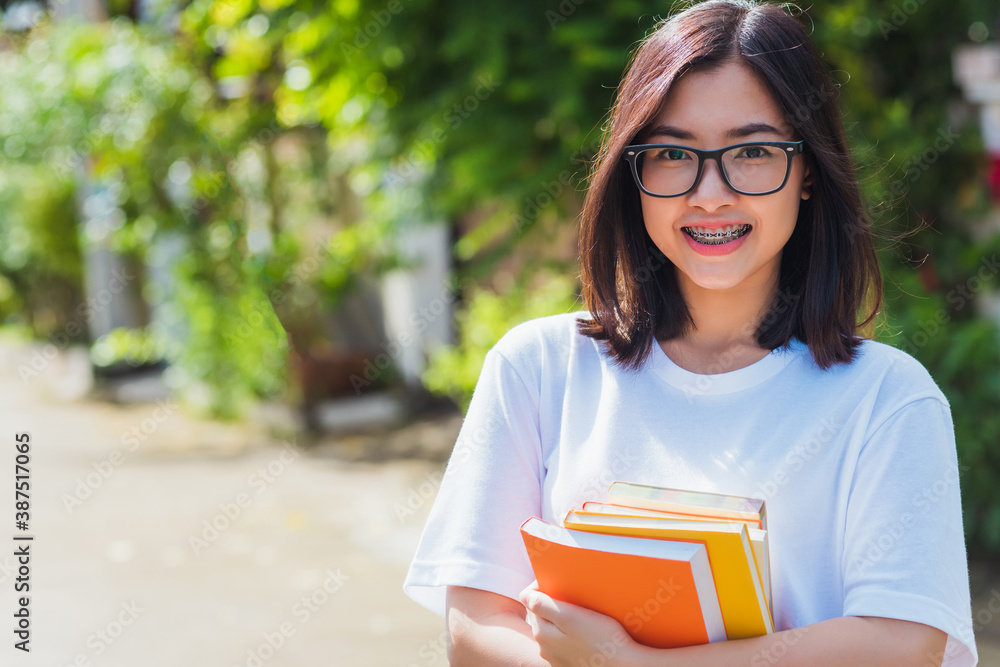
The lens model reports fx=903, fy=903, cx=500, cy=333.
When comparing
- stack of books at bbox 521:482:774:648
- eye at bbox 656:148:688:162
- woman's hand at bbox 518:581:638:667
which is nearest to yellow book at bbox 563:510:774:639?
stack of books at bbox 521:482:774:648

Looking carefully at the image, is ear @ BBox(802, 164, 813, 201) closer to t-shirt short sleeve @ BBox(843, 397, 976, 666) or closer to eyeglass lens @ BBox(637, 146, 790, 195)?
eyeglass lens @ BBox(637, 146, 790, 195)

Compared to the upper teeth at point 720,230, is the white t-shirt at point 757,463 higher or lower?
lower

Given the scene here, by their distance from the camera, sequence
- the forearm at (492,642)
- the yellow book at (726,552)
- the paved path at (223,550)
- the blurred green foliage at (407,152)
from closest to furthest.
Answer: the yellow book at (726,552) → the forearm at (492,642) → the paved path at (223,550) → the blurred green foliage at (407,152)

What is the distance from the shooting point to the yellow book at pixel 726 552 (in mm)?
1125

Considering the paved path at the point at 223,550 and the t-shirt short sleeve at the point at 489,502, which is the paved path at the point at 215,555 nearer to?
the paved path at the point at 223,550

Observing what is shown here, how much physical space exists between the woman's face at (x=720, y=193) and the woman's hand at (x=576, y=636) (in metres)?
0.52

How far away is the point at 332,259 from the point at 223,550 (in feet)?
9.52

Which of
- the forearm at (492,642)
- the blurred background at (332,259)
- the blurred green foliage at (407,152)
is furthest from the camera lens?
the blurred green foliage at (407,152)

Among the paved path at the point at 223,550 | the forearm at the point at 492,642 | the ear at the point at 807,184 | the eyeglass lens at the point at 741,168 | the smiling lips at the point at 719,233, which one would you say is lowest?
the paved path at the point at 223,550

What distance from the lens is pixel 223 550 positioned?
16.7 feet

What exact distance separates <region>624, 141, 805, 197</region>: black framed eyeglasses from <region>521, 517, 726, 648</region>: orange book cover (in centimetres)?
53

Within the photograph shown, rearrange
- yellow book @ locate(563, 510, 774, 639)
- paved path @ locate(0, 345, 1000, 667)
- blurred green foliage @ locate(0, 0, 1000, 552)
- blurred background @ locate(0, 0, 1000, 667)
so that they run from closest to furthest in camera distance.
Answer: yellow book @ locate(563, 510, 774, 639) → paved path @ locate(0, 345, 1000, 667) → blurred background @ locate(0, 0, 1000, 667) → blurred green foliage @ locate(0, 0, 1000, 552)

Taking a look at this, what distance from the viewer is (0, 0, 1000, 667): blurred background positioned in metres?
4.12

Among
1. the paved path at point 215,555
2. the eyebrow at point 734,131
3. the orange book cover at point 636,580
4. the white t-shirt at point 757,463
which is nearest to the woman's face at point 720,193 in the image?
the eyebrow at point 734,131
